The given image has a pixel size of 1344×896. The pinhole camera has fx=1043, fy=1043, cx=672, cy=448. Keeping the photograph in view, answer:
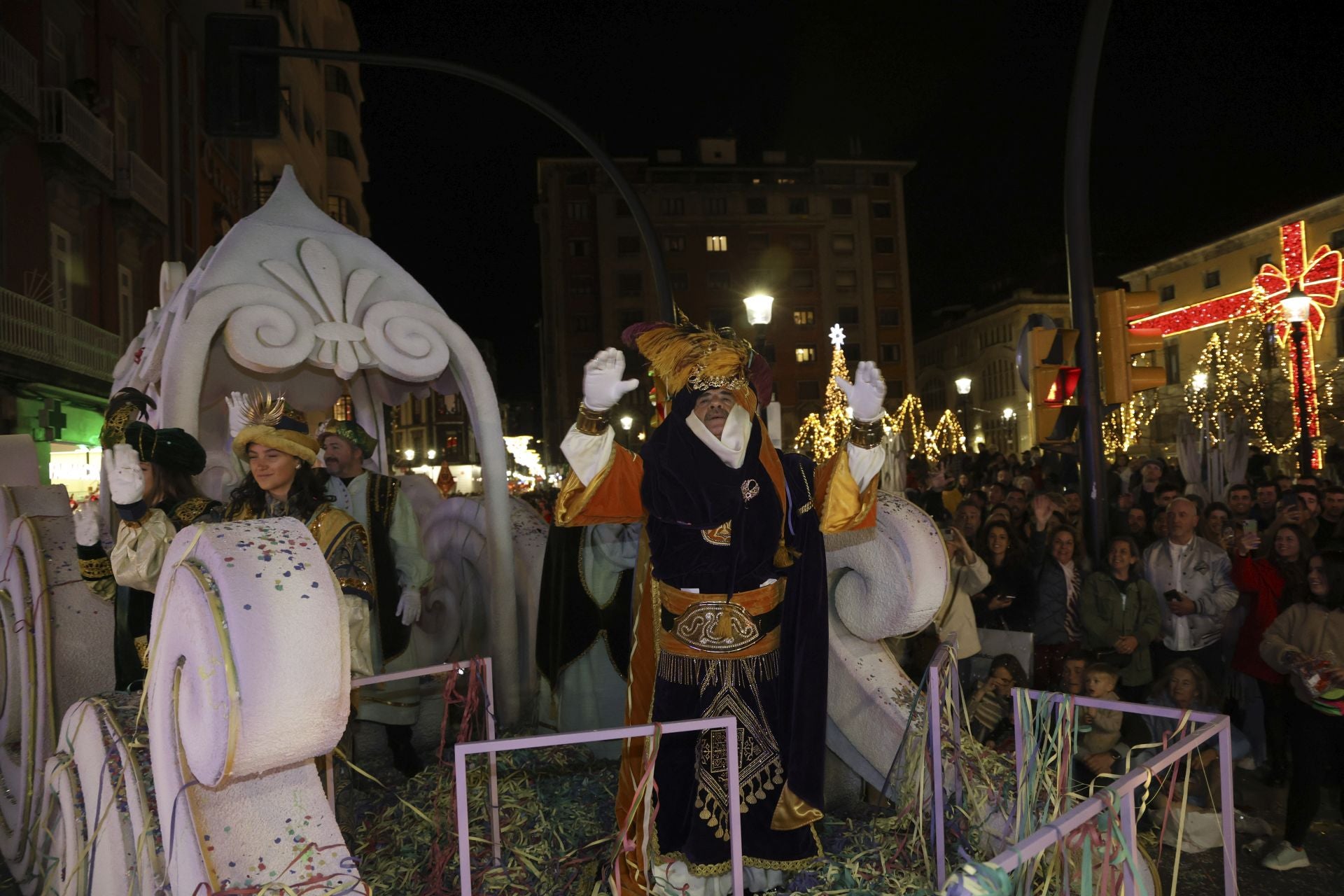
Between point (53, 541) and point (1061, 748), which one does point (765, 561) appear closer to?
point (1061, 748)

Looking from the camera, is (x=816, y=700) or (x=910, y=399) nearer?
(x=816, y=700)

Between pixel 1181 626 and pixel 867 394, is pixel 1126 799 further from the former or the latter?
pixel 1181 626

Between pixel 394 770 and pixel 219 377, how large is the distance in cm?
302

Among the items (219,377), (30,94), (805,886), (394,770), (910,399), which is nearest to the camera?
(805,886)

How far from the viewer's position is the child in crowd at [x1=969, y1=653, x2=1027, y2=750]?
5625 millimetres

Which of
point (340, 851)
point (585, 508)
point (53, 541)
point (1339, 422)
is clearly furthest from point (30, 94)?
point (1339, 422)

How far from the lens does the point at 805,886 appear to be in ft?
13.4

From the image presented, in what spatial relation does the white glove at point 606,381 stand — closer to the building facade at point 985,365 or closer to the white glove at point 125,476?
the white glove at point 125,476

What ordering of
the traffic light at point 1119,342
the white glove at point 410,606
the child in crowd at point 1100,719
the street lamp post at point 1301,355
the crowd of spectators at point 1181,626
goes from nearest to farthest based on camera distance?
the crowd of spectators at point 1181,626
the child in crowd at point 1100,719
the white glove at point 410,606
the traffic light at point 1119,342
the street lamp post at point 1301,355

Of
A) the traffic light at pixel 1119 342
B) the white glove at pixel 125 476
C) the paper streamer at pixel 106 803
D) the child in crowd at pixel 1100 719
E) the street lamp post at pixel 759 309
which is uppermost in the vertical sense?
the street lamp post at pixel 759 309

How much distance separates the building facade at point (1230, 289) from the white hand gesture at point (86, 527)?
83.7 ft

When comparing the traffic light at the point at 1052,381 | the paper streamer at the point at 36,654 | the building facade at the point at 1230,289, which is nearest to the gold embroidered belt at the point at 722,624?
the paper streamer at the point at 36,654

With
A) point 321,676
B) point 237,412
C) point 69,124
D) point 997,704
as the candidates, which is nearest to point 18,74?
point 69,124

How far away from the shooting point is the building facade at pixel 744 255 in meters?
61.4
